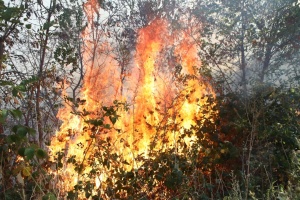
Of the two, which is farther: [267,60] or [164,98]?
[267,60]

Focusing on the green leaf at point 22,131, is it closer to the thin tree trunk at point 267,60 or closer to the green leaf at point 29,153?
the green leaf at point 29,153

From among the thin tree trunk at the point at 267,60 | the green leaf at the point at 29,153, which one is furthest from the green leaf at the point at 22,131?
the thin tree trunk at the point at 267,60

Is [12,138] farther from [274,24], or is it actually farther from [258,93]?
[274,24]

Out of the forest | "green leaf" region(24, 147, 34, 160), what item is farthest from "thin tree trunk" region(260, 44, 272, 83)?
"green leaf" region(24, 147, 34, 160)

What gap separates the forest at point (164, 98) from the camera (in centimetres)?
534

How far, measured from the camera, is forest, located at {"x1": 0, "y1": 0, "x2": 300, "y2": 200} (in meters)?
5.34

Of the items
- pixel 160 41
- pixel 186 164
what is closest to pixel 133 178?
pixel 186 164

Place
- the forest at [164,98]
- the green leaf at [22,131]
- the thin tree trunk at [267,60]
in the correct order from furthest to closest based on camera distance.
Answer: the thin tree trunk at [267,60], the forest at [164,98], the green leaf at [22,131]

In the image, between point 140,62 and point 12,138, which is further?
point 140,62

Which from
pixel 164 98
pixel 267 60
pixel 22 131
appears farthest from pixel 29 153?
pixel 267 60

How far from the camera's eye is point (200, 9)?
14.0 meters

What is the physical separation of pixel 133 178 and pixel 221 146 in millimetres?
2296

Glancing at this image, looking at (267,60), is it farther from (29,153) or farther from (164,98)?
(29,153)

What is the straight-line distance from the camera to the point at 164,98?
447 inches
